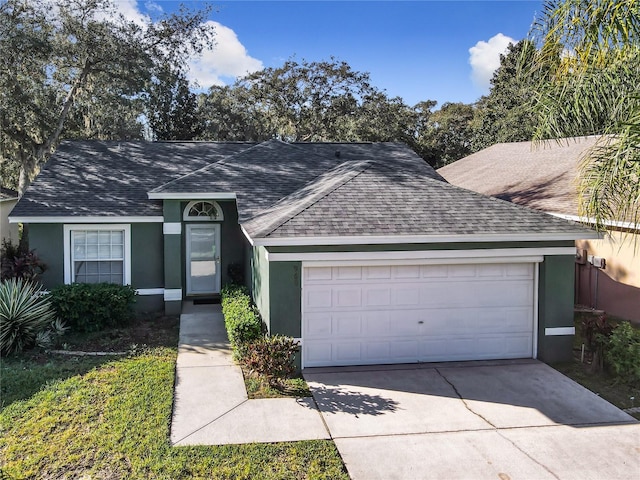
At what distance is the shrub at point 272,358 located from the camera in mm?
8719

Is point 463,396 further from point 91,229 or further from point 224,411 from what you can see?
point 91,229

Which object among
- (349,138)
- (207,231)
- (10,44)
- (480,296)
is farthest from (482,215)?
(349,138)

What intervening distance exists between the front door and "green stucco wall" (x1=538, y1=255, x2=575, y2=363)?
8380mm

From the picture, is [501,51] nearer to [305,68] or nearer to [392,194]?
[305,68]

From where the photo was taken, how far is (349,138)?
3791 cm

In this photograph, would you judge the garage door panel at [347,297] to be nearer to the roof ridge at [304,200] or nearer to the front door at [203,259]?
the roof ridge at [304,200]

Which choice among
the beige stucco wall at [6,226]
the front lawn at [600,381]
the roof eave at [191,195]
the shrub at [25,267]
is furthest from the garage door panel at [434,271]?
the beige stucco wall at [6,226]

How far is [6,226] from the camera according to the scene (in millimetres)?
18484

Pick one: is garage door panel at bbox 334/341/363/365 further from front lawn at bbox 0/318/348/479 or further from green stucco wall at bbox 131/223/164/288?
green stucco wall at bbox 131/223/164/288

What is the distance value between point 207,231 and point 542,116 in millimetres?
8797

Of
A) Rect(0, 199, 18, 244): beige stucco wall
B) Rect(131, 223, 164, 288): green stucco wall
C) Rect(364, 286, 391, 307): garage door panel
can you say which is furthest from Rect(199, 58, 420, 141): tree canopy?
Rect(364, 286, 391, 307): garage door panel

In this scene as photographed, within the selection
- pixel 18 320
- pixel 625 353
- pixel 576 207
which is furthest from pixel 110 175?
pixel 625 353

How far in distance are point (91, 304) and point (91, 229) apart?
230 cm

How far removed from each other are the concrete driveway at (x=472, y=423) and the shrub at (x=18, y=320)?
18.0 feet
